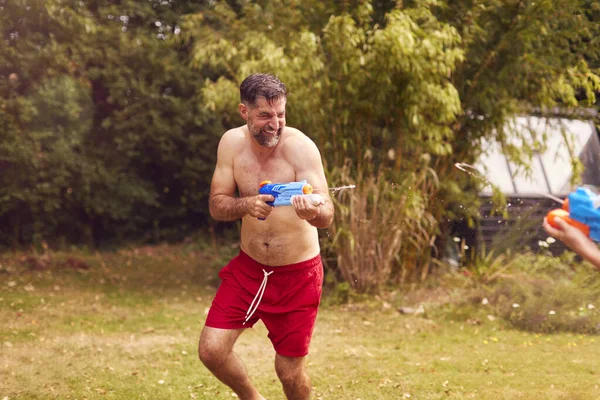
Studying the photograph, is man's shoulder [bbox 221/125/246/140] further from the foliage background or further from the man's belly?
the foliage background

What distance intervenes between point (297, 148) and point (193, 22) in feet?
19.9

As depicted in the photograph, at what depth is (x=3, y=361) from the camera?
513cm

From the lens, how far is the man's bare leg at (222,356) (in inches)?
128

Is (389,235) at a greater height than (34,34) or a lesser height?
lesser

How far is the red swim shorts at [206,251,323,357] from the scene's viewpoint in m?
3.32

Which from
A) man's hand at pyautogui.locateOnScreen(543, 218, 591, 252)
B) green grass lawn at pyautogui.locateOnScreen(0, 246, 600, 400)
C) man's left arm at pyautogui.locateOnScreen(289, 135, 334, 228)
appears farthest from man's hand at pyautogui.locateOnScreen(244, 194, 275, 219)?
green grass lawn at pyautogui.locateOnScreen(0, 246, 600, 400)

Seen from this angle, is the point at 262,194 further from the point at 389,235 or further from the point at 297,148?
the point at 389,235

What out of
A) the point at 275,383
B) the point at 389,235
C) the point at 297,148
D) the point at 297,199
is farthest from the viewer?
the point at 389,235

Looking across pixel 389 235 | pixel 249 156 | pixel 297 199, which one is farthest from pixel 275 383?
pixel 389 235

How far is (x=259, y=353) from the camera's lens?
18.1 feet

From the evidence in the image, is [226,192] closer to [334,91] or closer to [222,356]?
[222,356]

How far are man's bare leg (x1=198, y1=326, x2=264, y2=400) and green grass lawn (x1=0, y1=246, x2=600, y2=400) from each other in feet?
3.59

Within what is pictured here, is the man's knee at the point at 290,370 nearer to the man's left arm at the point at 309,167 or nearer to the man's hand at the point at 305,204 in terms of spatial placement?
the man's left arm at the point at 309,167

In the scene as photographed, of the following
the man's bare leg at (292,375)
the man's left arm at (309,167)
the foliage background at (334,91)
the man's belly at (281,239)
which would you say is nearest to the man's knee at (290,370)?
the man's bare leg at (292,375)
